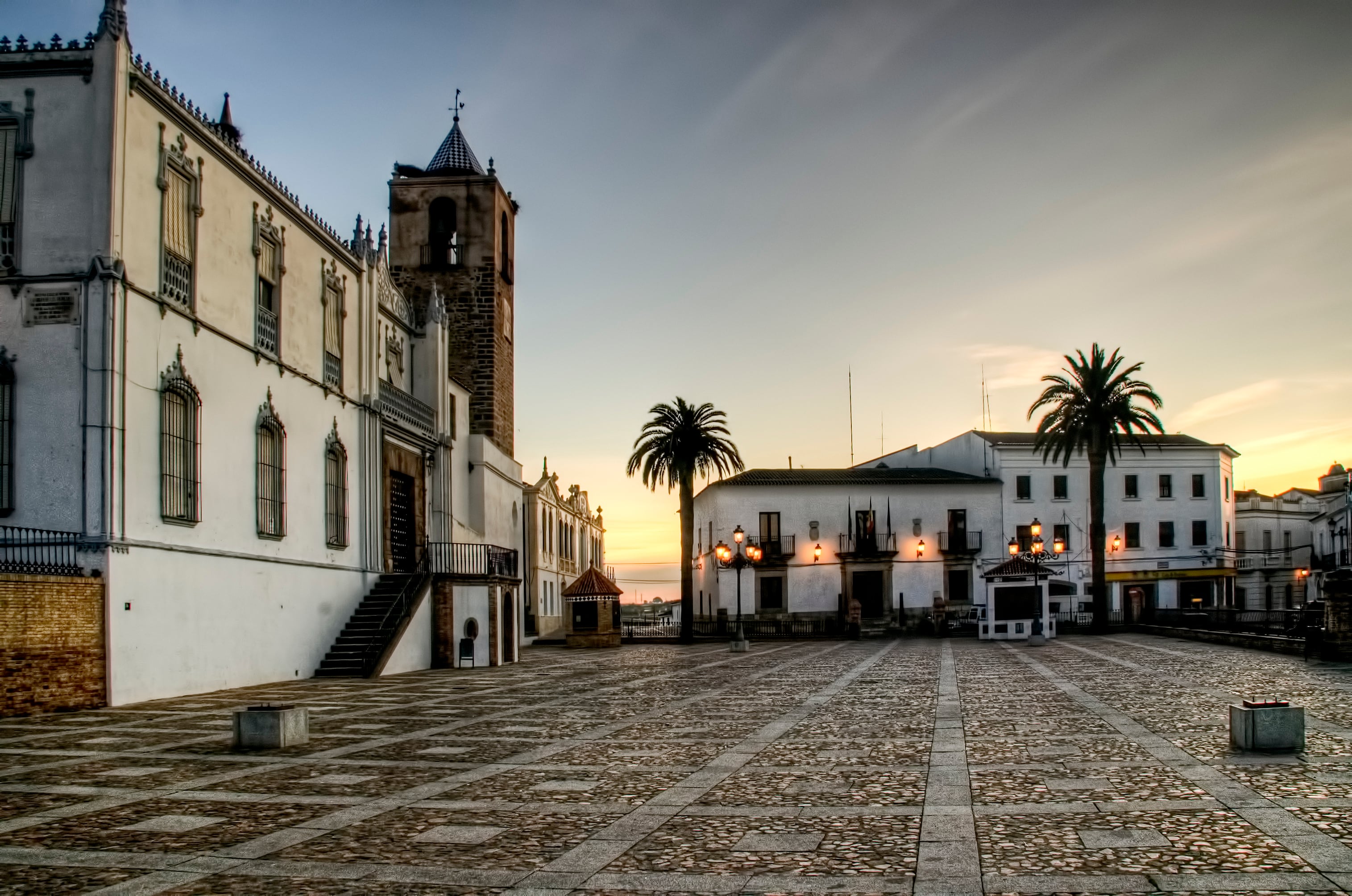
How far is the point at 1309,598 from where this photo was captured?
78.1 metres

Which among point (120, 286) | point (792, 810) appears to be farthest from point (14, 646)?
point (792, 810)

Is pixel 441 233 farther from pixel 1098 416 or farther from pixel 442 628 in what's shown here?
pixel 1098 416

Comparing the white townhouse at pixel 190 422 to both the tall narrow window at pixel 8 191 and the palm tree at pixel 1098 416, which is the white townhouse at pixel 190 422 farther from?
the palm tree at pixel 1098 416

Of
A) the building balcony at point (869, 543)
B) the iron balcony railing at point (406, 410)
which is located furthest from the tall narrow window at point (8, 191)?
the building balcony at point (869, 543)

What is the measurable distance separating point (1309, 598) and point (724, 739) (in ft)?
256

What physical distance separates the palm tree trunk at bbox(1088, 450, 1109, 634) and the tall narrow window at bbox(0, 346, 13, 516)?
136 ft

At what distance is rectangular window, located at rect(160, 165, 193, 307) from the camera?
2016 cm

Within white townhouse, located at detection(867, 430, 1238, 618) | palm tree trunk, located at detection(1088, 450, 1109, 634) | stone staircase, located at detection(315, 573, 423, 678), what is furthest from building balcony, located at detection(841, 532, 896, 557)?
stone staircase, located at detection(315, 573, 423, 678)

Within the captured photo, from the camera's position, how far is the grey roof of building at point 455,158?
41.7 m

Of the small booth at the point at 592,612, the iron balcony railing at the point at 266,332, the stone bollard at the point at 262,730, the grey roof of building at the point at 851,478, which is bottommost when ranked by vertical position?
the small booth at the point at 592,612

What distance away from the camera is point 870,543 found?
6306cm

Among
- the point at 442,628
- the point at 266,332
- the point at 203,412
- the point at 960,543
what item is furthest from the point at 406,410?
the point at 960,543

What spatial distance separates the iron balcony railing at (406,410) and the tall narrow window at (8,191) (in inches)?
476

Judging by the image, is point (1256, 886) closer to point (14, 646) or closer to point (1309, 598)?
point (14, 646)
